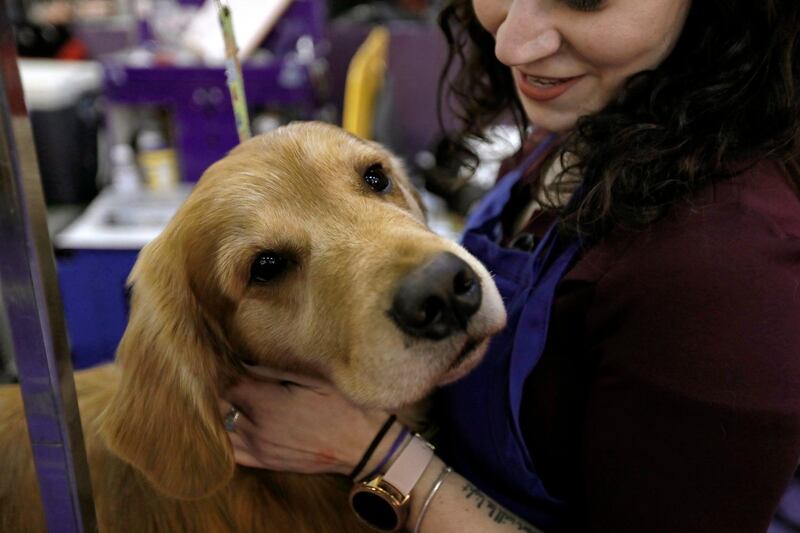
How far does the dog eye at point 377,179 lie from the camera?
116 centimetres

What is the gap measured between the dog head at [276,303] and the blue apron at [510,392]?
75mm

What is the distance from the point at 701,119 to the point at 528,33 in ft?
0.92

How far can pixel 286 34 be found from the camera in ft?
9.46

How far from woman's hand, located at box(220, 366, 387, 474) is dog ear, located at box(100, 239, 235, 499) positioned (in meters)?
0.06

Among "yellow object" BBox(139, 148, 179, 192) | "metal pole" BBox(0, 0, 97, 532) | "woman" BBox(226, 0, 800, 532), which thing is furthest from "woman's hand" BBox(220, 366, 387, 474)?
"yellow object" BBox(139, 148, 179, 192)

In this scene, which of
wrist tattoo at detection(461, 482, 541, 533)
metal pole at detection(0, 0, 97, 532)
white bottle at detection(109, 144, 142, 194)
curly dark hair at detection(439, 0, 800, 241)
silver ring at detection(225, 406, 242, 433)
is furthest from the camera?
white bottle at detection(109, 144, 142, 194)

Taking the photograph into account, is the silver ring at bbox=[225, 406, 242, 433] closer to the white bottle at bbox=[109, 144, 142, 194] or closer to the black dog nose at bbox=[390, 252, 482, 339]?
the black dog nose at bbox=[390, 252, 482, 339]

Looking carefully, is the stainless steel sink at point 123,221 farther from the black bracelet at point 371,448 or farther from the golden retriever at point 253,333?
the black bracelet at point 371,448

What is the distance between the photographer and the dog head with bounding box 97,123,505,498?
2.93 feet

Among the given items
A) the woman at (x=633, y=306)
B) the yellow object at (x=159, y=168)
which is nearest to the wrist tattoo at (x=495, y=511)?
the woman at (x=633, y=306)

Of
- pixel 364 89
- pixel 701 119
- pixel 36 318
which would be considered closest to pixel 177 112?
pixel 364 89

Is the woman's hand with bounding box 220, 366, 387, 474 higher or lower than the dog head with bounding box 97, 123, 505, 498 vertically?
lower

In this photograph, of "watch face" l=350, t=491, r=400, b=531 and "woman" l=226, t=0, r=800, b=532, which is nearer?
→ "woman" l=226, t=0, r=800, b=532

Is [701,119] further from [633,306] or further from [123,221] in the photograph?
[123,221]
